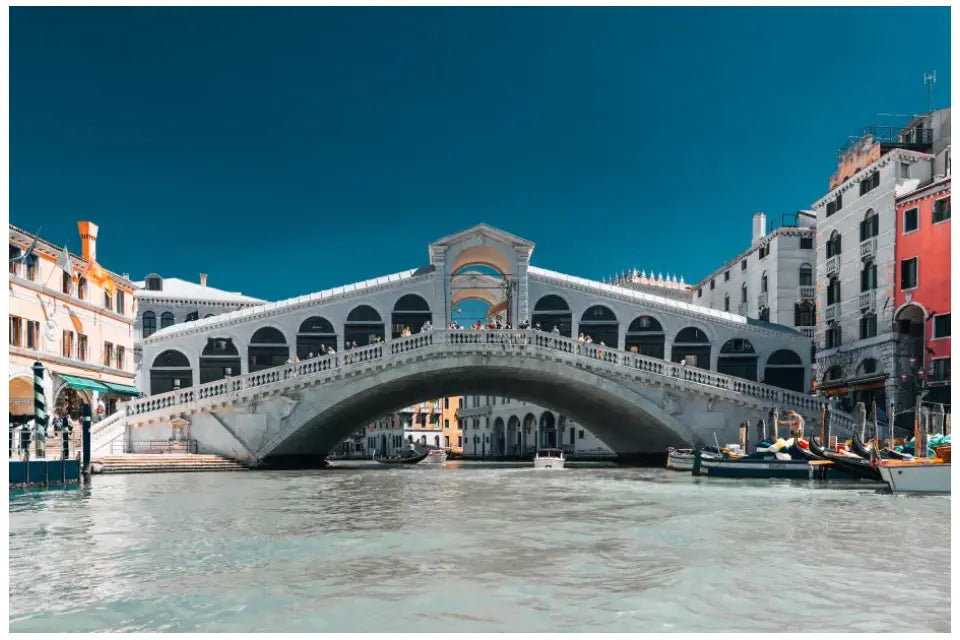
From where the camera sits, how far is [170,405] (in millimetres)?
23812

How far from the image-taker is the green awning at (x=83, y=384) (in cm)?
2158

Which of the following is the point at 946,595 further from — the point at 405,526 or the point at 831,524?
the point at 405,526

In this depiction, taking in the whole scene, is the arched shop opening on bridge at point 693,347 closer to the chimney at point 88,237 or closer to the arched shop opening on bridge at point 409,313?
the arched shop opening on bridge at point 409,313

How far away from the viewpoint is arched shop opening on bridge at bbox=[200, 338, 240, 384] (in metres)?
28.8

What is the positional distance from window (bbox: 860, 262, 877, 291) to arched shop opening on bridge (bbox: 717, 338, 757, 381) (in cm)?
413

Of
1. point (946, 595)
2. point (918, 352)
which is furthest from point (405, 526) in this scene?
point (918, 352)

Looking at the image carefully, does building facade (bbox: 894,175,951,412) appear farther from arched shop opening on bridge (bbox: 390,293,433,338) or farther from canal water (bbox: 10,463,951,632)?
arched shop opening on bridge (bbox: 390,293,433,338)

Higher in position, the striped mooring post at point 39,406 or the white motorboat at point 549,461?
the striped mooring post at point 39,406

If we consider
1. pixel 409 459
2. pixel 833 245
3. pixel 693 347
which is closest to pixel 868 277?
pixel 833 245

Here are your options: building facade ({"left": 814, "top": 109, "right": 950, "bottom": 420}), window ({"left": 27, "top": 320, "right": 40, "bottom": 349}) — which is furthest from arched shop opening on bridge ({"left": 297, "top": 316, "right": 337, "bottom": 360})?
building facade ({"left": 814, "top": 109, "right": 950, "bottom": 420})

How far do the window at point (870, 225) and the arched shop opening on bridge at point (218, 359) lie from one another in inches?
749

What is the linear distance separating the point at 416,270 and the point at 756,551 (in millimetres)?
21479

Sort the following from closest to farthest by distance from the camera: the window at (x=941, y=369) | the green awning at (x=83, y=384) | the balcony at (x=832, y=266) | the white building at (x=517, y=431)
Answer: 1. the green awning at (x=83, y=384)
2. the window at (x=941, y=369)
3. the balcony at (x=832, y=266)
4. the white building at (x=517, y=431)

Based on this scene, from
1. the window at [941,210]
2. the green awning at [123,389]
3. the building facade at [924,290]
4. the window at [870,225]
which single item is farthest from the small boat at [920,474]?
the green awning at [123,389]
